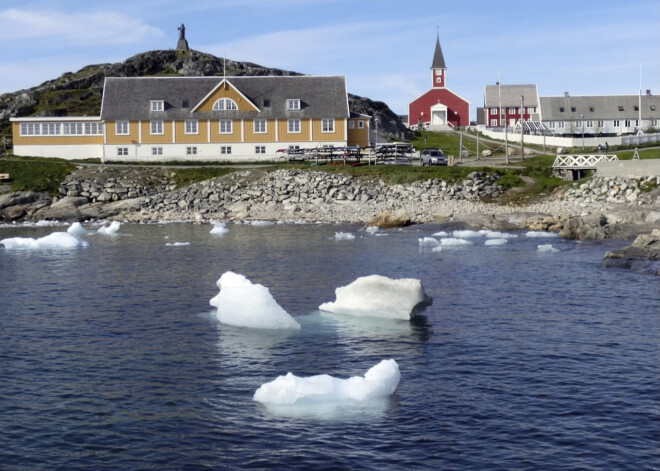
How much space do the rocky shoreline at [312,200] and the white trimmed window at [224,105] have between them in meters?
10.6

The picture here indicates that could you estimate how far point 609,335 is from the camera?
21.5 metres

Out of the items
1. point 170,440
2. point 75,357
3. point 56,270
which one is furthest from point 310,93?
point 170,440

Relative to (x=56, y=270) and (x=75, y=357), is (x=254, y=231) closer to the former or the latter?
(x=56, y=270)

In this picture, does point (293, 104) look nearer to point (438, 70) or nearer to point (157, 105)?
point (157, 105)

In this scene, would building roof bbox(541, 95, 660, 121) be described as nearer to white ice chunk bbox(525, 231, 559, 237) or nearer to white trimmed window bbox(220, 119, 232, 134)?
white trimmed window bbox(220, 119, 232, 134)

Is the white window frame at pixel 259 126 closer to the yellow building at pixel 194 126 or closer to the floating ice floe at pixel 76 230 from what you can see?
the yellow building at pixel 194 126

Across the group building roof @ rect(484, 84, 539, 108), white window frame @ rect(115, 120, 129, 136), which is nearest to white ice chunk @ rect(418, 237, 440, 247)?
white window frame @ rect(115, 120, 129, 136)

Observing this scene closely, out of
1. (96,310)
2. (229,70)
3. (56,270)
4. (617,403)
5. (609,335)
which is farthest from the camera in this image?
(229,70)

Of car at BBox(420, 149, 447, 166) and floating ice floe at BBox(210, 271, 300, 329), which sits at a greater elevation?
car at BBox(420, 149, 447, 166)

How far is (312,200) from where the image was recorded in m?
61.4

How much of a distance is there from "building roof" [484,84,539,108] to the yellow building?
6380cm

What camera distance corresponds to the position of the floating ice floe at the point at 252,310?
22547 millimetres

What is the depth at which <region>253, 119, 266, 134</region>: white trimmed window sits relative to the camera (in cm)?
7825

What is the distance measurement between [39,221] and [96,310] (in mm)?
38718
